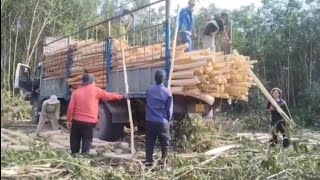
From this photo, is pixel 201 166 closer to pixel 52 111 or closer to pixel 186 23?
pixel 186 23

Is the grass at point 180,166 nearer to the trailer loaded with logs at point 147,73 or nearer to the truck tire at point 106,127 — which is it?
the trailer loaded with logs at point 147,73

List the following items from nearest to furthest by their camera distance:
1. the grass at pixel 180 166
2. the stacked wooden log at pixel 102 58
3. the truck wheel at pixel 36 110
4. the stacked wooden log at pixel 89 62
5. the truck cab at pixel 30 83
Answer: the grass at pixel 180 166 < the stacked wooden log at pixel 102 58 < the stacked wooden log at pixel 89 62 < the truck wheel at pixel 36 110 < the truck cab at pixel 30 83

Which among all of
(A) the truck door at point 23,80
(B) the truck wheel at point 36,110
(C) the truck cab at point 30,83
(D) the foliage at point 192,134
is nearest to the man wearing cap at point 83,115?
(D) the foliage at point 192,134

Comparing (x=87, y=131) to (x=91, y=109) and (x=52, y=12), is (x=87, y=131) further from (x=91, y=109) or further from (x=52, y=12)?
(x=52, y=12)

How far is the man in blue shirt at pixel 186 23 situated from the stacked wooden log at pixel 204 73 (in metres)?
1.33

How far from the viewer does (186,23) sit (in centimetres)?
954

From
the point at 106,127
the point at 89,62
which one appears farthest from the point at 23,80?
the point at 106,127

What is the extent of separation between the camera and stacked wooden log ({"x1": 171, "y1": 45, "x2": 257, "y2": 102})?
762 centimetres

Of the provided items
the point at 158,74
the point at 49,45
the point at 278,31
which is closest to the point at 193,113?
the point at 158,74

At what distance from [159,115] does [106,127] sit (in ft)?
8.02

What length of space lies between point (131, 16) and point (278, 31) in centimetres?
1326

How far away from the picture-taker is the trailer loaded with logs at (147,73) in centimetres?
779

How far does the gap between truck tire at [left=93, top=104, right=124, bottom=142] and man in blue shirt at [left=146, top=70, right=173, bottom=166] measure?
7.46 ft

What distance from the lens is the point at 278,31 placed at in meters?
21.5
